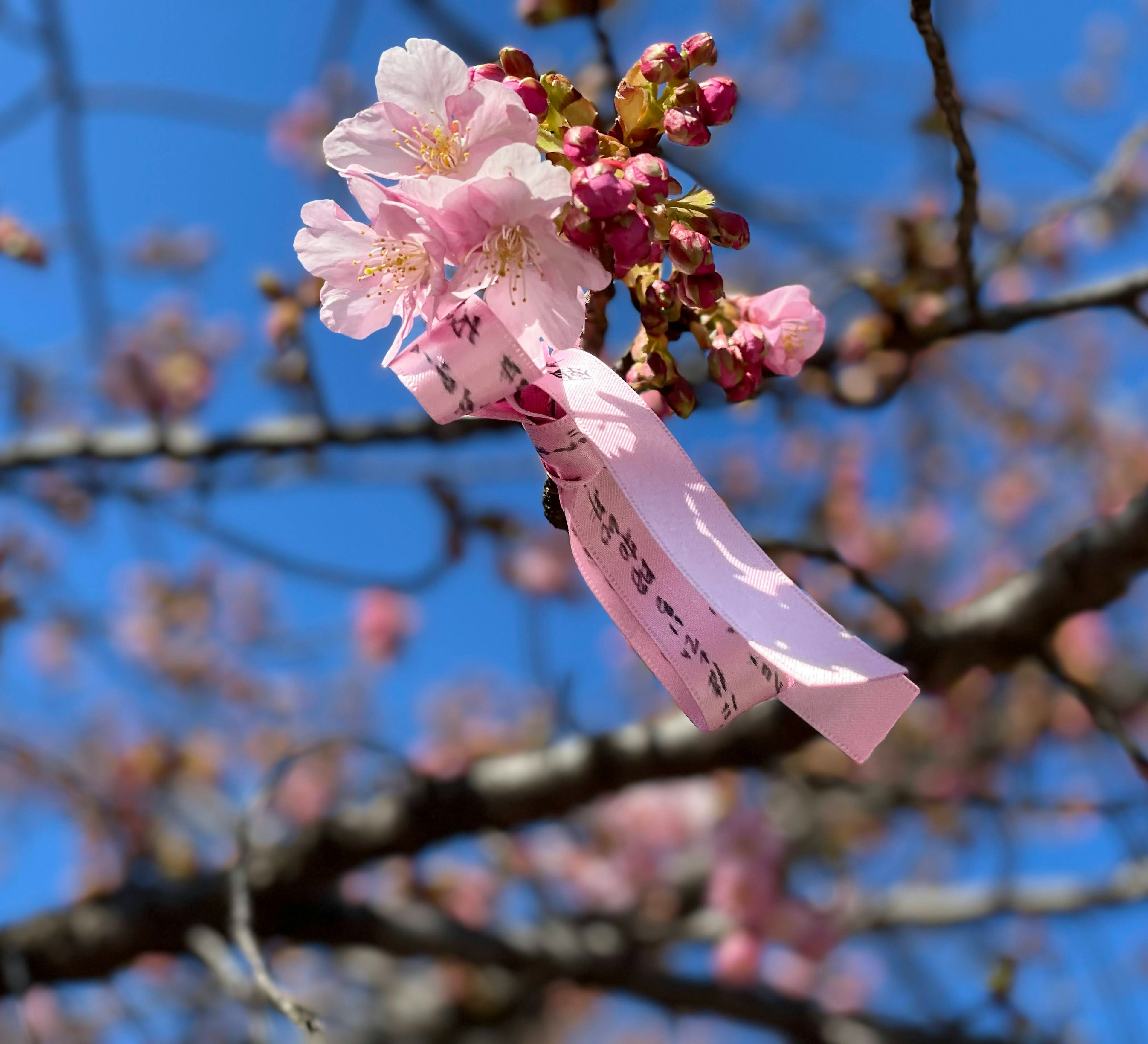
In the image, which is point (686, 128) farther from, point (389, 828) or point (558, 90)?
point (389, 828)

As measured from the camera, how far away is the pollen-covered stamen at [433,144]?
2.25 feet

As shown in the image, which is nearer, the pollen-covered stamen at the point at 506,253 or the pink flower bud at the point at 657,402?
the pollen-covered stamen at the point at 506,253

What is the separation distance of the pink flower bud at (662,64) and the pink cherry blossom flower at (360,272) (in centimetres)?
23

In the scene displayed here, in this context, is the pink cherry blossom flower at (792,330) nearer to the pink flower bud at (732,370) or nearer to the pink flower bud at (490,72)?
the pink flower bud at (732,370)

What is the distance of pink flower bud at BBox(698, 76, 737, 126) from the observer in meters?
0.71

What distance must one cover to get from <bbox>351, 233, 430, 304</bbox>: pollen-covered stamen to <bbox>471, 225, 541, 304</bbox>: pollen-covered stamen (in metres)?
0.05

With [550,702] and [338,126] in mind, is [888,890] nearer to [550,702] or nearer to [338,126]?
[550,702]

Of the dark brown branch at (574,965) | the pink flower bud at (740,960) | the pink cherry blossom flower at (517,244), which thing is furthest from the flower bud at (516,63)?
the pink flower bud at (740,960)

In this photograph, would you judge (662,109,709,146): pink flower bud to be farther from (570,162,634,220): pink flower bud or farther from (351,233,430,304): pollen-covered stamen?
(351,233,430,304): pollen-covered stamen

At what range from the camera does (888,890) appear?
3.11 meters

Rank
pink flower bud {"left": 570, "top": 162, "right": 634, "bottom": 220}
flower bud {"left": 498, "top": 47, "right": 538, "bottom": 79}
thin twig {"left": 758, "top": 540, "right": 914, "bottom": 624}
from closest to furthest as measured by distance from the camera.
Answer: pink flower bud {"left": 570, "top": 162, "right": 634, "bottom": 220}, flower bud {"left": 498, "top": 47, "right": 538, "bottom": 79}, thin twig {"left": 758, "top": 540, "right": 914, "bottom": 624}

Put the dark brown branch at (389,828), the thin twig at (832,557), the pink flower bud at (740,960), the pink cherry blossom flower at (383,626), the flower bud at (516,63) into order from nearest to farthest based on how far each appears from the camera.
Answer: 1. the flower bud at (516,63)
2. the thin twig at (832,557)
3. the dark brown branch at (389,828)
4. the pink flower bud at (740,960)
5. the pink cherry blossom flower at (383,626)

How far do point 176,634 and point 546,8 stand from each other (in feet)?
13.3

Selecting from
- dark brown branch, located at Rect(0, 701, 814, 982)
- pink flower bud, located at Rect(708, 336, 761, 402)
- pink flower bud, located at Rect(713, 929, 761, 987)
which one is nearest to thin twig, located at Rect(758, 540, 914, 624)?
dark brown branch, located at Rect(0, 701, 814, 982)
